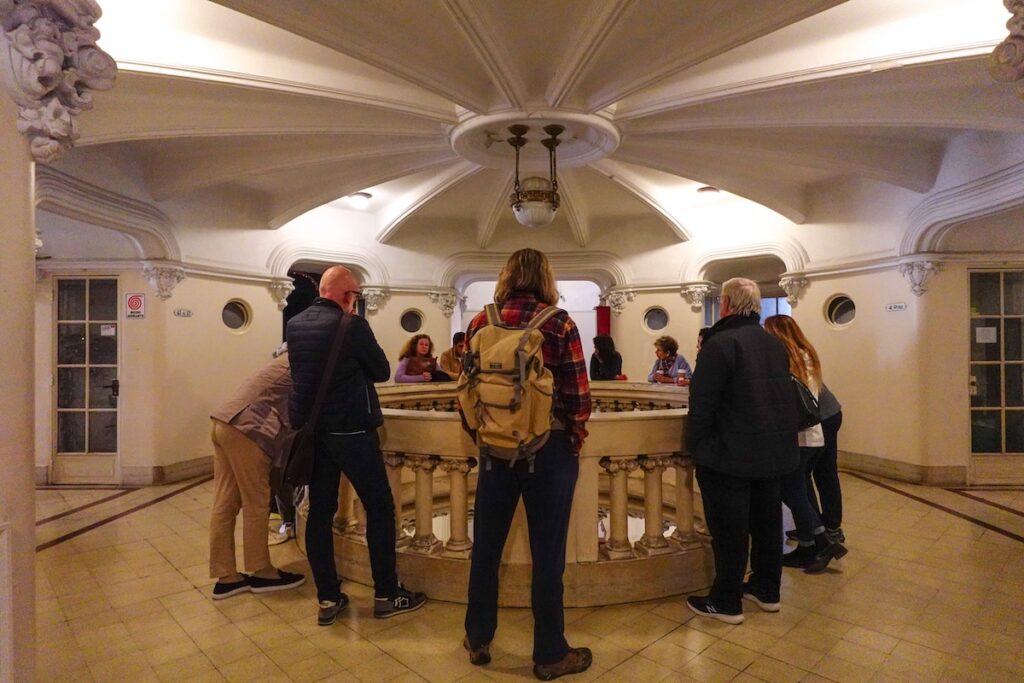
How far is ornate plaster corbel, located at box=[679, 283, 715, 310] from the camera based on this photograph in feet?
27.4

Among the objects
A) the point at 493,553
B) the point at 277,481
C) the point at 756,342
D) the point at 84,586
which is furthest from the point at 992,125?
the point at 84,586

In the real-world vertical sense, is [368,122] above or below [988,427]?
above

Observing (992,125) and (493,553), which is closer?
(493,553)

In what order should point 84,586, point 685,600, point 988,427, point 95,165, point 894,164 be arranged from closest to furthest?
point 685,600, point 84,586, point 95,165, point 894,164, point 988,427

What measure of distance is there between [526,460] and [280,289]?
6058 millimetres

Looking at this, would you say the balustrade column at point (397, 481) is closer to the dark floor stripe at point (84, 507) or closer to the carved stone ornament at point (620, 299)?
the dark floor stripe at point (84, 507)

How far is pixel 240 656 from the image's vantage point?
2.52m

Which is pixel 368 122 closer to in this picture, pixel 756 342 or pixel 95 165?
pixel 95 165

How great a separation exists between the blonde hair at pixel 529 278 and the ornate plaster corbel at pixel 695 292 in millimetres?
6539

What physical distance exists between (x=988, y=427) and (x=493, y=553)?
616cm

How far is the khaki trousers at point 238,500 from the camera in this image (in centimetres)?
309

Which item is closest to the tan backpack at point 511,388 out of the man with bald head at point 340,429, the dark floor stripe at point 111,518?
the man with bald head at point 340,429

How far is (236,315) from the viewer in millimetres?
6973

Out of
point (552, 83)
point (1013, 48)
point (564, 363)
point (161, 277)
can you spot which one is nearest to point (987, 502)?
point (1013, 48)
